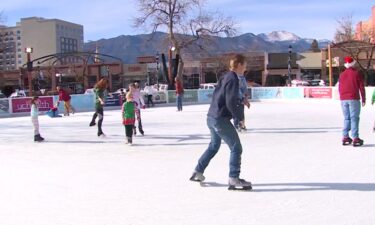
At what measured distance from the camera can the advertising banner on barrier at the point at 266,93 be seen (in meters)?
32.0

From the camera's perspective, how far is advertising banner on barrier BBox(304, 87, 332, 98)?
28533 millimetres

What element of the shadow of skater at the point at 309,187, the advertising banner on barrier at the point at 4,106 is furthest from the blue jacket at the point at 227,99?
the advertising banner on barrier at the point at 4,106

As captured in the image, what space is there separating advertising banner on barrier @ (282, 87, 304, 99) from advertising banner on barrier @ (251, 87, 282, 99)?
50 cm

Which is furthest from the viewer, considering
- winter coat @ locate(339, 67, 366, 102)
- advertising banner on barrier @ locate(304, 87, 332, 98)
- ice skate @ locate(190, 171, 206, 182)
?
advertising banner on barrier @ locate(304, 87, 332, 98)

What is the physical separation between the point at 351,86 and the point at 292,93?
880 inches

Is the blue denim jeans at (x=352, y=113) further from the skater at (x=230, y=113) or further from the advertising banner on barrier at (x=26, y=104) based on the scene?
the advertising banner on barrier at (x=26, y=104)

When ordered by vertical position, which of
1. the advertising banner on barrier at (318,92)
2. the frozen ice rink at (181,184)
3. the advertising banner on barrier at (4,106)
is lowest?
the frozen ice rink at (181,184)

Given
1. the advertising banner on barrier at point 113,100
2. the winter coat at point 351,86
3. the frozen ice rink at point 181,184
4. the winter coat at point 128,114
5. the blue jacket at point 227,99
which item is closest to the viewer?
the frozen ice rink at point 181,184

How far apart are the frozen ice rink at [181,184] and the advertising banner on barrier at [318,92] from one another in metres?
18.0

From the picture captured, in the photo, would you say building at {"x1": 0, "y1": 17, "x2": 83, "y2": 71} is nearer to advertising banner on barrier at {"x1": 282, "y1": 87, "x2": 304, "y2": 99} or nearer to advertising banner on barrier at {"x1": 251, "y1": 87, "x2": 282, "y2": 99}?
advertising banner on barrier at {"x1": 251, "y1": 87, "x2": 282, "y2": 99}

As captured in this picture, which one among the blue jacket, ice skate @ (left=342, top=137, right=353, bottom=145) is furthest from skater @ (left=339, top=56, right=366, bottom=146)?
the blue jacket

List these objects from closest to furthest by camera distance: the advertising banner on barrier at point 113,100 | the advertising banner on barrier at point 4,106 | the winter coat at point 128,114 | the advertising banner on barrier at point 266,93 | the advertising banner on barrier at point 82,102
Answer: the winter coat at point 128,114 → the advertising banner on barrier at point 4,106 → the advertising banner on barrier at point 82,102 → the advertising banner on barrier at point 113,100 → the advertising banner on barrier at point 266,93

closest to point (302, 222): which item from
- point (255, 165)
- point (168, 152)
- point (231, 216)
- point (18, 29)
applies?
point (231, 216)

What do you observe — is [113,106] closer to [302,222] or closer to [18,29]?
[302,222]
